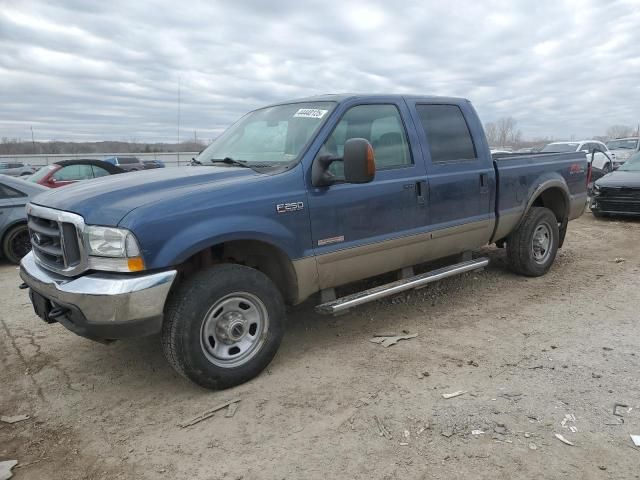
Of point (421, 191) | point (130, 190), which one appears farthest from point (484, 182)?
point (130, 190)

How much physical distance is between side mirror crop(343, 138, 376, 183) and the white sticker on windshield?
0.67 meters

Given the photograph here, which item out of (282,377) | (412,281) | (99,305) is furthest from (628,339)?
(99,305)

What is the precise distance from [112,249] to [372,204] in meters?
2.05

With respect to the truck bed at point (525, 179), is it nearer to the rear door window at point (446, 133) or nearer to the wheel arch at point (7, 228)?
the rear door window at point (446, 133)

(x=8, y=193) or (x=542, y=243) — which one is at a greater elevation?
(x=8, y=193)

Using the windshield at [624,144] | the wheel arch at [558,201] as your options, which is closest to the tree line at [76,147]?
the windshield at [624,144]

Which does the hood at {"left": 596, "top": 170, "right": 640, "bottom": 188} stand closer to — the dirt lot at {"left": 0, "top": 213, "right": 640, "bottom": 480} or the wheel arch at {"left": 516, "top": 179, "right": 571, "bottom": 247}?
the wheel arch at {"left": 516, "top": 179, "right": 571, "bottom": 247}

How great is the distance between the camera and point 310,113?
165 inches

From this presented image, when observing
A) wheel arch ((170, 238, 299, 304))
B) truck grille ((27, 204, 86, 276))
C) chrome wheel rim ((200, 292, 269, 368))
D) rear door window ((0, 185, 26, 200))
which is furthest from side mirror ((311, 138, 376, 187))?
rear door window ((0, 185, 26, 200))

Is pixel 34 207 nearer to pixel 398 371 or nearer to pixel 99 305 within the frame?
pixel 99 305

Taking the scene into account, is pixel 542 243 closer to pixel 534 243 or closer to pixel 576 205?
pixel 534 243

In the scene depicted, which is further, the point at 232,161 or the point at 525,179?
the point at 525,179

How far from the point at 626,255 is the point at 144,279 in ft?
22.7

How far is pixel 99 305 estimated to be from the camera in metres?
3.01
